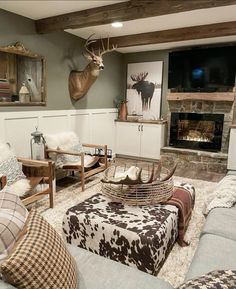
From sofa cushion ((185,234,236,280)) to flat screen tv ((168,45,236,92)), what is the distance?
12.7 ft

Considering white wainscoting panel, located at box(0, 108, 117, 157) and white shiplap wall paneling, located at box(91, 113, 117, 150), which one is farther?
white shiplap wall paneling, located at box(91, 113, 117, 150)

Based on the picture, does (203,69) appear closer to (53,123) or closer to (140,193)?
(53,123)

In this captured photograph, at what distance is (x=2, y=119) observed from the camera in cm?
316

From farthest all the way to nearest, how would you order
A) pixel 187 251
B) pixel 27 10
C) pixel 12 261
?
pixel 27 10, pixel 187 251, pixel 12 261

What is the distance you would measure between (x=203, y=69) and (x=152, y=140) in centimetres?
179

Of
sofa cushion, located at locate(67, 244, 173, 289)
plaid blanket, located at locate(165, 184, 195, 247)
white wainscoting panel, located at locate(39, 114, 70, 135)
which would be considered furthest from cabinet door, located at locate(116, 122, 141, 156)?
sofa cushion, located at locate(67, 244, 173, 289)

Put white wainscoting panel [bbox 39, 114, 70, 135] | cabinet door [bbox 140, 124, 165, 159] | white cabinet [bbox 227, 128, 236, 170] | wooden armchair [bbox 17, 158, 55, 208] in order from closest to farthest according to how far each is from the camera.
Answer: wooden armchair [bbox 17, 158, 55, 208] → white wainscoting panel [bbox 39, 114, 70, 135] → white cabinet [bbox 227, 128, 236, 170] → cabinet door [bbox 140, 124, 165, 159]

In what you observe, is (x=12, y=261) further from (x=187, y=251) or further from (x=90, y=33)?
(x=90, y=33)


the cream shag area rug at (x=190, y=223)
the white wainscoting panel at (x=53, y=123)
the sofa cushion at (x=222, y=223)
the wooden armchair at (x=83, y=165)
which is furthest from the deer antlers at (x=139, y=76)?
the sofa cushion at (x=222, y=223)

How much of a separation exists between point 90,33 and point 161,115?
240 cm

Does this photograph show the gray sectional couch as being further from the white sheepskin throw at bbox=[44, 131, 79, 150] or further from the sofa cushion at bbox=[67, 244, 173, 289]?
the white sheepskin throw at bbox=[44, 131, 79, 150]

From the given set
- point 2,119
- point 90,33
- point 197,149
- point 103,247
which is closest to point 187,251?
point 103,247

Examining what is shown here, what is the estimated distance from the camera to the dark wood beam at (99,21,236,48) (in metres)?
3.52

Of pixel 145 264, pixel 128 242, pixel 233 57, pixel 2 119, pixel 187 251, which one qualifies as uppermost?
pixel 233 57
